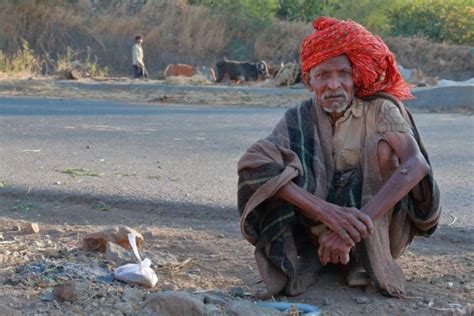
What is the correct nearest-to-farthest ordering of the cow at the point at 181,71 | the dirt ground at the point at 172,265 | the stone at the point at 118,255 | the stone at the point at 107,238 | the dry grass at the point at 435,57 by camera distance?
the dirt ground at the point at 172,265, the stone at the point at 118,255, the stone at the point at 107,238, the cow at the point at 181,71, the dry grass at the point at 435,57

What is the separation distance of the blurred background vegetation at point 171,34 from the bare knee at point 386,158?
28433 mm

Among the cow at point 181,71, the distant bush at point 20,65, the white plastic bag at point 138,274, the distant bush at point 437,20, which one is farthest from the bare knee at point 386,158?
the distant bush at point 437,20

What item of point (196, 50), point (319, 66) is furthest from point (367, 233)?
point (196, 50)

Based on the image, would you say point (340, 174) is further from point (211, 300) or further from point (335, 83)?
point (211, 300)

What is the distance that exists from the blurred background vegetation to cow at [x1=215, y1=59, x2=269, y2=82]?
705 cm

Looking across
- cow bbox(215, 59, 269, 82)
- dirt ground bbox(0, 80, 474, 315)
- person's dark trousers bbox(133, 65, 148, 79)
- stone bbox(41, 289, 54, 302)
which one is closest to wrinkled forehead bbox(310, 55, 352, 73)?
dirt ground bbox(0, 80, 474, 315)

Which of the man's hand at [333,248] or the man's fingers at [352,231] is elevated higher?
the man's fingers at [352,231]

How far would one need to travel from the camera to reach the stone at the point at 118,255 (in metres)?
3.81

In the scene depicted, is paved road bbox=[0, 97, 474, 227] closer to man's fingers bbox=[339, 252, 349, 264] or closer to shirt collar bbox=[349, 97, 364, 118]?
shirt collar bbox=[349, 97, 364, 118]

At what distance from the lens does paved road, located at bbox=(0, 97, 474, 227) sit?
19.6 ft

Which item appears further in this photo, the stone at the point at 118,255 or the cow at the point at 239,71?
the cow at the point at 239,71

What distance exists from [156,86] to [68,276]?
52.4 ft

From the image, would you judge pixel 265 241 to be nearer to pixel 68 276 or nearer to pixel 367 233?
pixel 367 233

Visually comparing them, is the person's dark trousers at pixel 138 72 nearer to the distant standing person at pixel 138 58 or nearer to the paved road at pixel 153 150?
the distant standing person at pixel 138 58
